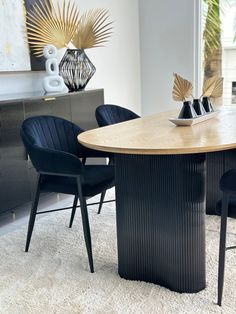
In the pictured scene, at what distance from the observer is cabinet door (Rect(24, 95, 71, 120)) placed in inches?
121

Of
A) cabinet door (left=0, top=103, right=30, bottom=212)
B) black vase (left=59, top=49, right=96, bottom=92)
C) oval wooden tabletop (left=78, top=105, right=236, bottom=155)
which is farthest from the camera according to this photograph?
black vase (left=59, top=49, right=96, bottom=92)

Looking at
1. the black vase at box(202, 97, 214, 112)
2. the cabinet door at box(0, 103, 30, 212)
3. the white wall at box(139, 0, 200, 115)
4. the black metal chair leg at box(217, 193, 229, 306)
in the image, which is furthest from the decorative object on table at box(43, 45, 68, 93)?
the black metal chair leg at box(217, 193, 229, 306)

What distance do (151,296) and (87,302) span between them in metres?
0.32

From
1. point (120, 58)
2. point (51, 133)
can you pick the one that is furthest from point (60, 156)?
point (120, 58)

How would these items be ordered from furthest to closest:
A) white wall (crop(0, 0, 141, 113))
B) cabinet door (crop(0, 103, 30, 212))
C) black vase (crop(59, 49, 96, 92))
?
white wall (crop(0, 0, 141, 113)) → black vase (crop(59, 49, 96, 92)) → cabinet door (crop(0, 103, 30, 212))

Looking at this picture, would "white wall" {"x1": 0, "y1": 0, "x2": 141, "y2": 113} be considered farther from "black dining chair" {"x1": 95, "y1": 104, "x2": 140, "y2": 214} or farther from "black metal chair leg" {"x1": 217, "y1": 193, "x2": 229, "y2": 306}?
"black metal chair leg" {"x1": 217, "y1": 193, "x2": 229, "y2": 306}

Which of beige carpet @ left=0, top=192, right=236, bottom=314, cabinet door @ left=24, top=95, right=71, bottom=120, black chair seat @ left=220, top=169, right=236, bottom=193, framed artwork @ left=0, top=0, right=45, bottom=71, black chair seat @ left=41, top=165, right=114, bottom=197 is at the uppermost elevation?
framed artwork @ left=0, top=0, right=45, bottom=71

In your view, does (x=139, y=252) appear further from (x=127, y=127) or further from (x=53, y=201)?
(x=53, y=201)

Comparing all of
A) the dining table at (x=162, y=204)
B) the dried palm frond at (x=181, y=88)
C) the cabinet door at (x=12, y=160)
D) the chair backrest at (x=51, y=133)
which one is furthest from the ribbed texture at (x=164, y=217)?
the cabinet door at (x=12, y=160)

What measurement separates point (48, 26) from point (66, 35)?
18 cm

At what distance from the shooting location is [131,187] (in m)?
2.07

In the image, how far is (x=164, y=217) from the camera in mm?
2012

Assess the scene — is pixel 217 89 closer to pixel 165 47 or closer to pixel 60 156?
→ pixel 60 156

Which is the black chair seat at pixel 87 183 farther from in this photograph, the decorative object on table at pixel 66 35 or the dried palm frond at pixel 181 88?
the decorative object on table at pixel 66 35
